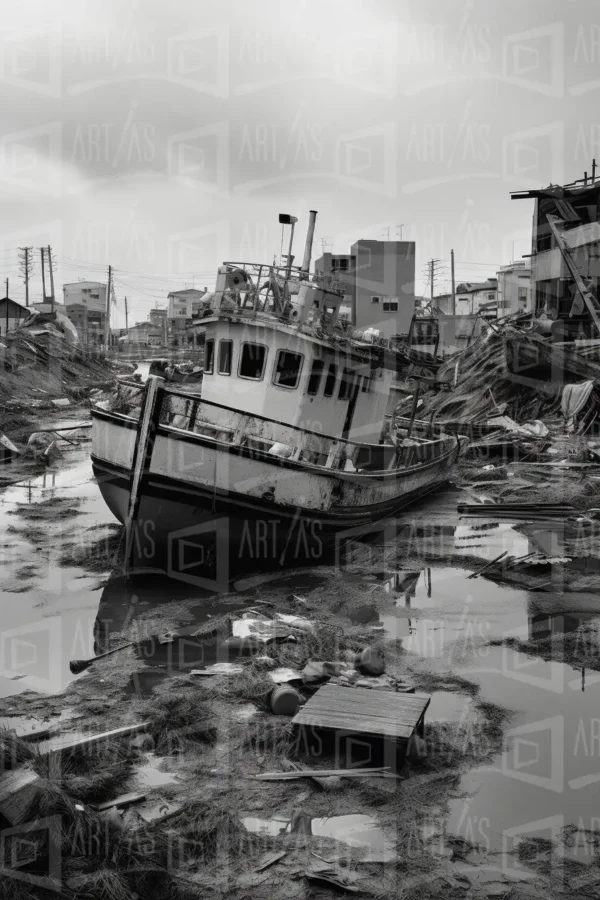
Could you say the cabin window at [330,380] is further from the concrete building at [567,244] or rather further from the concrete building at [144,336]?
the concrete building at [144,336]

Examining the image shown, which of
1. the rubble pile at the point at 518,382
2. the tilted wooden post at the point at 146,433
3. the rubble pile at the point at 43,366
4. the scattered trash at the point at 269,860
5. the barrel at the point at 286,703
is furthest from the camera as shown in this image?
the rubble pile at the point at 43,366

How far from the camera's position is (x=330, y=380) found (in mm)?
13242

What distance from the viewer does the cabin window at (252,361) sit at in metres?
12.8

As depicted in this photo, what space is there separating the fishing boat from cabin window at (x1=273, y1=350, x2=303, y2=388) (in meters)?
0.02

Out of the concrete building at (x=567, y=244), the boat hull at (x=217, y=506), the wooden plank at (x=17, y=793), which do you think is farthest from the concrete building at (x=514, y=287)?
the wooden plank at (x=17, y=793)

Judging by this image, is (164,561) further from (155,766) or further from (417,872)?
(417,872)

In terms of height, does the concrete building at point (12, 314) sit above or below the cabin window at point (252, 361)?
above

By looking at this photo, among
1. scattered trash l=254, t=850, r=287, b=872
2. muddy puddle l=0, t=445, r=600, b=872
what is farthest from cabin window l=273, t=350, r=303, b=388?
scattered trash l=254, t=850, r=287, b=872

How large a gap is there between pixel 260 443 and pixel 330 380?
7.99 ft

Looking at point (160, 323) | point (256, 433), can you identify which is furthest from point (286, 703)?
point (160, 323)

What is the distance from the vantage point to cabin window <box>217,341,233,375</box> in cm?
1309

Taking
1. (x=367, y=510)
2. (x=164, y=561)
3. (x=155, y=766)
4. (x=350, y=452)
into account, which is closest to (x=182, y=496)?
(x=164, y=561)

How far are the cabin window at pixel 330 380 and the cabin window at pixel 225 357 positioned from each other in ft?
5.66

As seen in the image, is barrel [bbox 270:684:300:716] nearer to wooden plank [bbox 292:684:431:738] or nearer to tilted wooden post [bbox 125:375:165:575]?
wooden plank [bbox 292:684:431:738]
